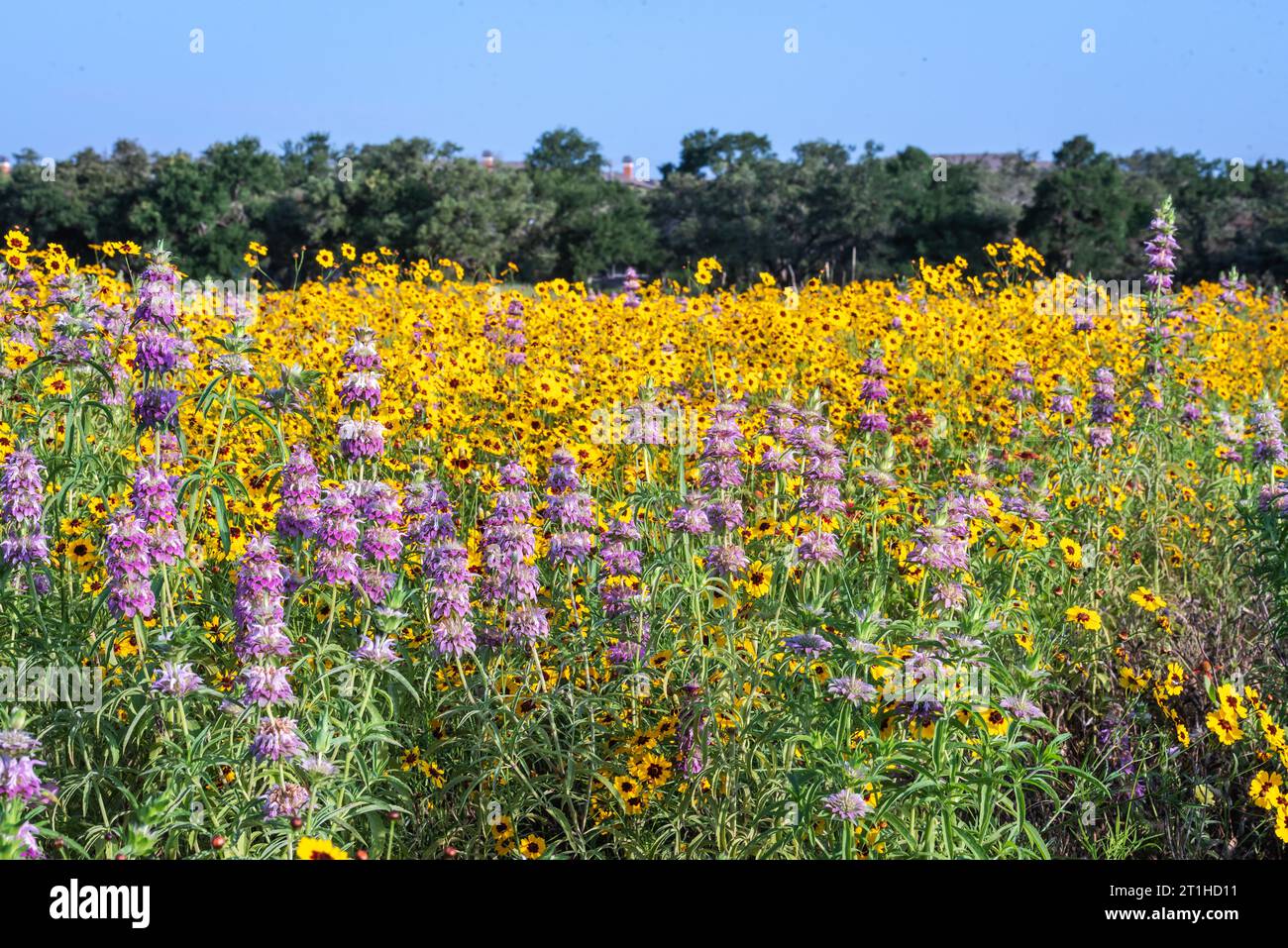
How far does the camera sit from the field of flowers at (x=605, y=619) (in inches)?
111

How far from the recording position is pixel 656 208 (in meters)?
51.1

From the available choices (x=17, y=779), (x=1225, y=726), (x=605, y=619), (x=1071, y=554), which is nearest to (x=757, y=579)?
(x=605, y=619)

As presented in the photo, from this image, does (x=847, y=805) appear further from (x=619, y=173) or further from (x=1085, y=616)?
(x=619, y=173)

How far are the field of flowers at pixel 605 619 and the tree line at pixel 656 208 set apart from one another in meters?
30.8

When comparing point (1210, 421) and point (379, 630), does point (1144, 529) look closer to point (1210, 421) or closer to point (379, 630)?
point (1210, 421)

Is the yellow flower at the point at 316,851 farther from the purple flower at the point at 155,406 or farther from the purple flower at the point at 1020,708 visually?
the purple flower at the point at 1020,708

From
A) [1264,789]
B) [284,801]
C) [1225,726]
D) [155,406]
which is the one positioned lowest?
[1264,789]

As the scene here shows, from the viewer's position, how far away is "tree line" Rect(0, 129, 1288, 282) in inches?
1367

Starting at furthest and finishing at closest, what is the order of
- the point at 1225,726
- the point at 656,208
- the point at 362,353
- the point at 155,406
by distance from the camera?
1. the point at 656,208
2. the point at 362,353
3. the point at 1225,726
4. the point at 155,406

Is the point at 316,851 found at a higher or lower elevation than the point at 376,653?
lower

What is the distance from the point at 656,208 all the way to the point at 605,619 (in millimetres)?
48975

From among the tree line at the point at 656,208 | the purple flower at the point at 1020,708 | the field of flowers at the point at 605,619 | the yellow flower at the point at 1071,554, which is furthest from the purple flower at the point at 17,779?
the tree line at the point at 656,208

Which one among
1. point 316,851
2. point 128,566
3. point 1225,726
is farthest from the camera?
point 1225,726

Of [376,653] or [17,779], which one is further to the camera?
[376,653]
